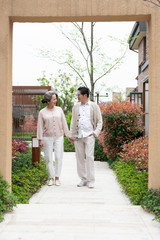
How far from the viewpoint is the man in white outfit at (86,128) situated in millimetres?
6789

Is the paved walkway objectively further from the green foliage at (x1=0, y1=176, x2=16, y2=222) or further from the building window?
the building window

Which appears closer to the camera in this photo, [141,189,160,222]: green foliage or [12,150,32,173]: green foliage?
[141,189,160,222]: green foliage

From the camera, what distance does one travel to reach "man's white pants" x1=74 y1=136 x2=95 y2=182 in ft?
22.2

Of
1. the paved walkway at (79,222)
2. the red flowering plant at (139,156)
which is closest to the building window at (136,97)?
the red flowering plant at (139,156)

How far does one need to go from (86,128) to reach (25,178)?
5.42 feet

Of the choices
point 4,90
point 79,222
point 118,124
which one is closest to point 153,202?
point 79,222

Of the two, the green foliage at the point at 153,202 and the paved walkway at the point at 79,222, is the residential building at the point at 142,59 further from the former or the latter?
the green foliage at the point at 153,202

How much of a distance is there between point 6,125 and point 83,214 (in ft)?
5.81

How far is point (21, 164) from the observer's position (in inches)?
325

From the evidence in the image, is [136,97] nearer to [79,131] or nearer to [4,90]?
[79,131]

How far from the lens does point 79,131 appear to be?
6.89 m

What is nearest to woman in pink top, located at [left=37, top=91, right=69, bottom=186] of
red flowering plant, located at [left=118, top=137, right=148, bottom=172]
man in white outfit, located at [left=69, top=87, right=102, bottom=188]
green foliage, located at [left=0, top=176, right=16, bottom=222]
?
man in white outfit, located at [left=69, top=87, right=102, bottom=188]

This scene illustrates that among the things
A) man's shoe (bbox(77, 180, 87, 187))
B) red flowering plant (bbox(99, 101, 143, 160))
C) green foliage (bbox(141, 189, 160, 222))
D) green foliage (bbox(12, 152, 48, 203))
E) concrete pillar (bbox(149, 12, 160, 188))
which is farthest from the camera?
red flowering plant (bbox(99, 101, 143, 160))

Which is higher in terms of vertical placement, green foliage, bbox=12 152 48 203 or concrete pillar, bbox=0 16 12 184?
concrete pillar, bbox=0 16 12 184
